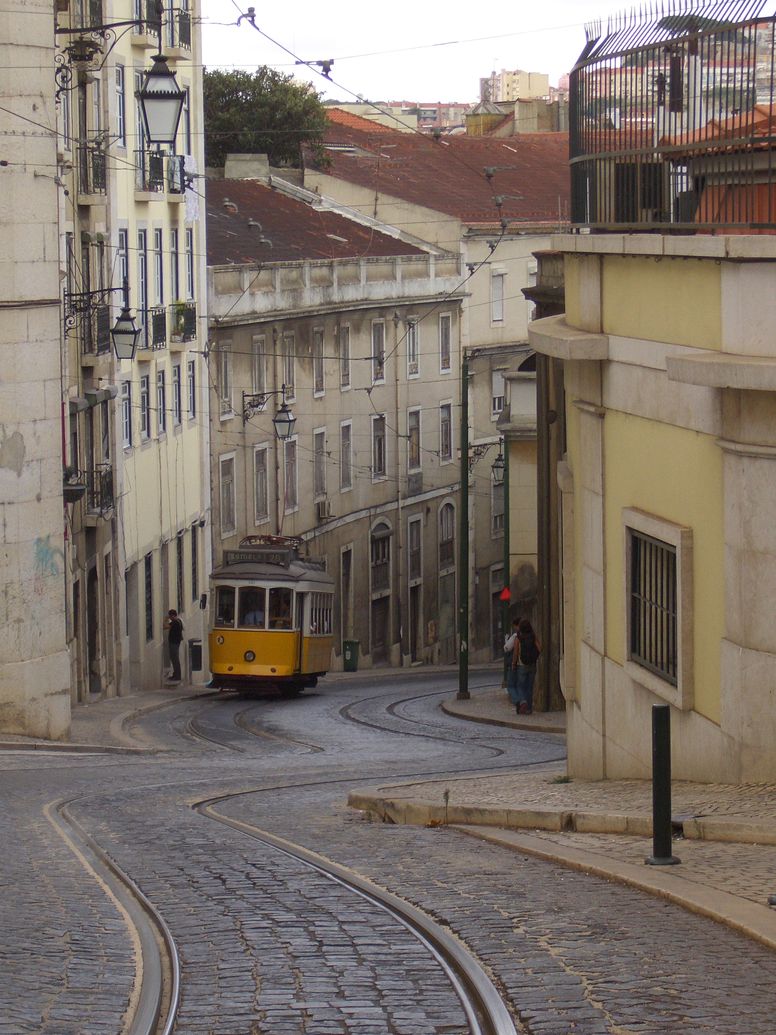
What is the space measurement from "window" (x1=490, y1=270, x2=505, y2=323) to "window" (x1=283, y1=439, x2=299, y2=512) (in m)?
13.3

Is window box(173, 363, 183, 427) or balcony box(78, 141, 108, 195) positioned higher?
balcony box(78, 141, 108, 195)

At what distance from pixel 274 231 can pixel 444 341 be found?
24.6 feet

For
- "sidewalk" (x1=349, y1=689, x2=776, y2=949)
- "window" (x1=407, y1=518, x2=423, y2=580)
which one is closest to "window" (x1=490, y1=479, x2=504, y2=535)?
"window" (x1=407, y1=518, x2=423, y2=580)

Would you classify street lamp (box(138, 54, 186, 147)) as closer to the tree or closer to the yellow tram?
the yellow tram

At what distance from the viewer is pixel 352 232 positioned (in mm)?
58281

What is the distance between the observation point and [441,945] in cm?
880

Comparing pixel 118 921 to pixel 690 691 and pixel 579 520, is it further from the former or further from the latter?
pixel 579 520

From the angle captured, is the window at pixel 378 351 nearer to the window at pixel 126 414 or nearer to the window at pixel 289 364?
the window at pixel 289 364

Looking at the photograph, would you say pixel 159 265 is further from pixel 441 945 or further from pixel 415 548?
pixel 441 945

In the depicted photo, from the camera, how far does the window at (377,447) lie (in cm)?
5525

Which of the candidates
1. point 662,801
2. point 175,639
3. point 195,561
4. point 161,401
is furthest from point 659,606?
point 195,561

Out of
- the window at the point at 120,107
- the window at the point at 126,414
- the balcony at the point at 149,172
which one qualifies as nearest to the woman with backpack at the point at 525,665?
the window at the point at 126,414

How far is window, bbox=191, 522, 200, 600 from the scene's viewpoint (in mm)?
45719

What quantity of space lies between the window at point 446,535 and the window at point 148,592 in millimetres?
18200
